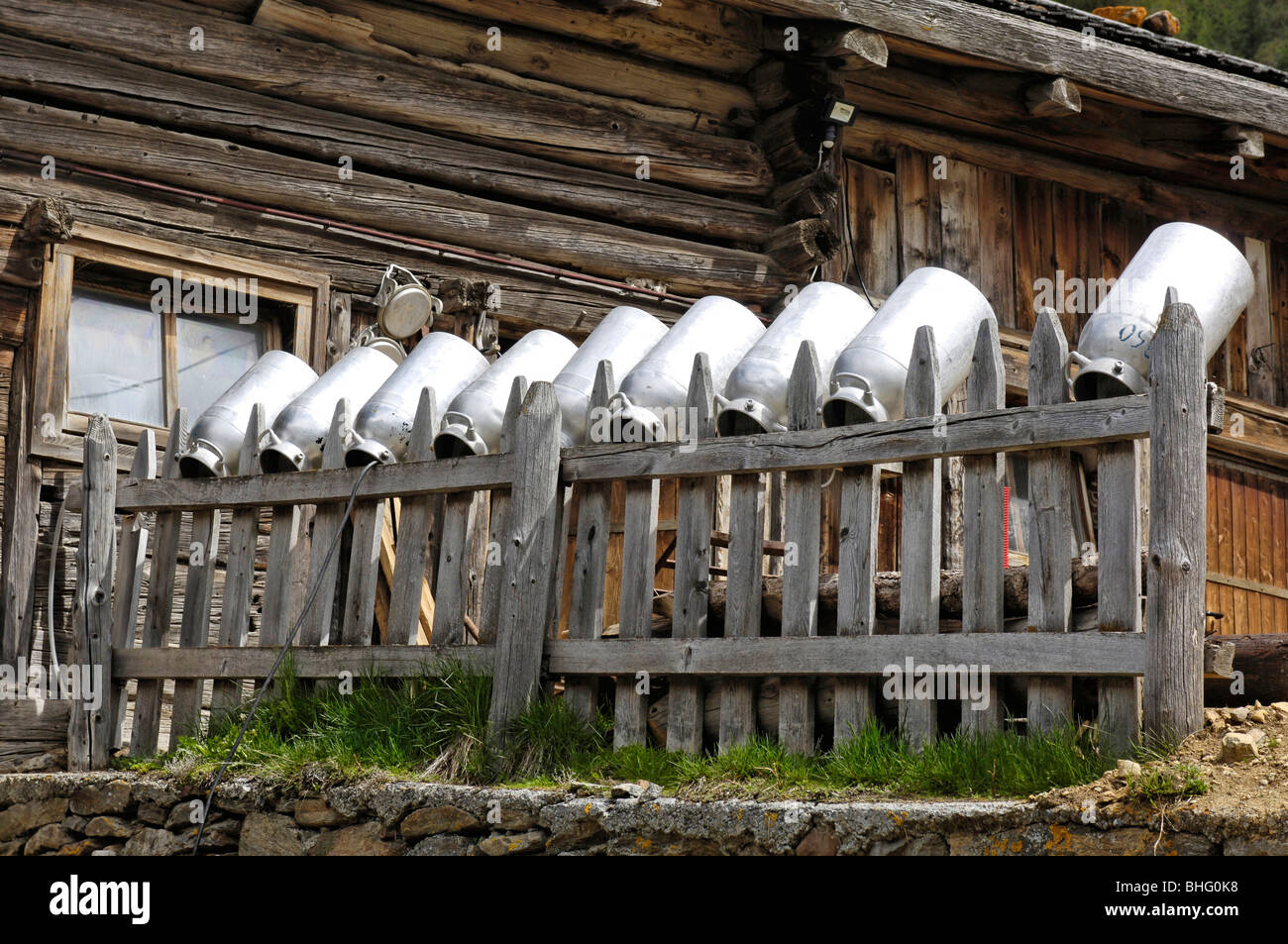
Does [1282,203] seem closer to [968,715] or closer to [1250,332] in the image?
[1250,332]

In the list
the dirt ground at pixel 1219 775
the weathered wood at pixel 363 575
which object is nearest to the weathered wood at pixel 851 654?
the dirt ground at pixel 1219 775

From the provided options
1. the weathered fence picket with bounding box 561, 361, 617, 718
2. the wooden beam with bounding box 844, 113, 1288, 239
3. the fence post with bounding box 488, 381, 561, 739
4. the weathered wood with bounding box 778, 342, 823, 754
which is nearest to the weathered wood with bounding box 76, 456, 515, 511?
the fence post with bounding box 488, 381, 561, 739

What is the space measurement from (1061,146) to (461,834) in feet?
22.4

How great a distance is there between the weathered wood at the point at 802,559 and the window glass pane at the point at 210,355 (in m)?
3.44

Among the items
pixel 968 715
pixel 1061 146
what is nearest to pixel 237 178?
pixel 968 715

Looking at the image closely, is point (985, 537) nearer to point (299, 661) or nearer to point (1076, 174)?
point (299, 661)

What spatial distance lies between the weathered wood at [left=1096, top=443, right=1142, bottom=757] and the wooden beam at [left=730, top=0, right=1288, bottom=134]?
4.45m

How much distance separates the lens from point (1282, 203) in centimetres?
1034

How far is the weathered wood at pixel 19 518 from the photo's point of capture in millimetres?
6055

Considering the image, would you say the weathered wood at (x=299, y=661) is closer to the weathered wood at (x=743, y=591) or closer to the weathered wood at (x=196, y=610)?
the weathered wood at (x=196, y=610)

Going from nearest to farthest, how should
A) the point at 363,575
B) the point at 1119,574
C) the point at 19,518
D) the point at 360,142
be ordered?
the point at 1119,574, the point at 363,575, the point at 19,518, the point at 360,142

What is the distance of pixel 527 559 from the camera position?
4656 mm

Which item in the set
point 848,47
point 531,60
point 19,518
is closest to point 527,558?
point 19,518

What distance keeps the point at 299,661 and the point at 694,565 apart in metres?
1.48
